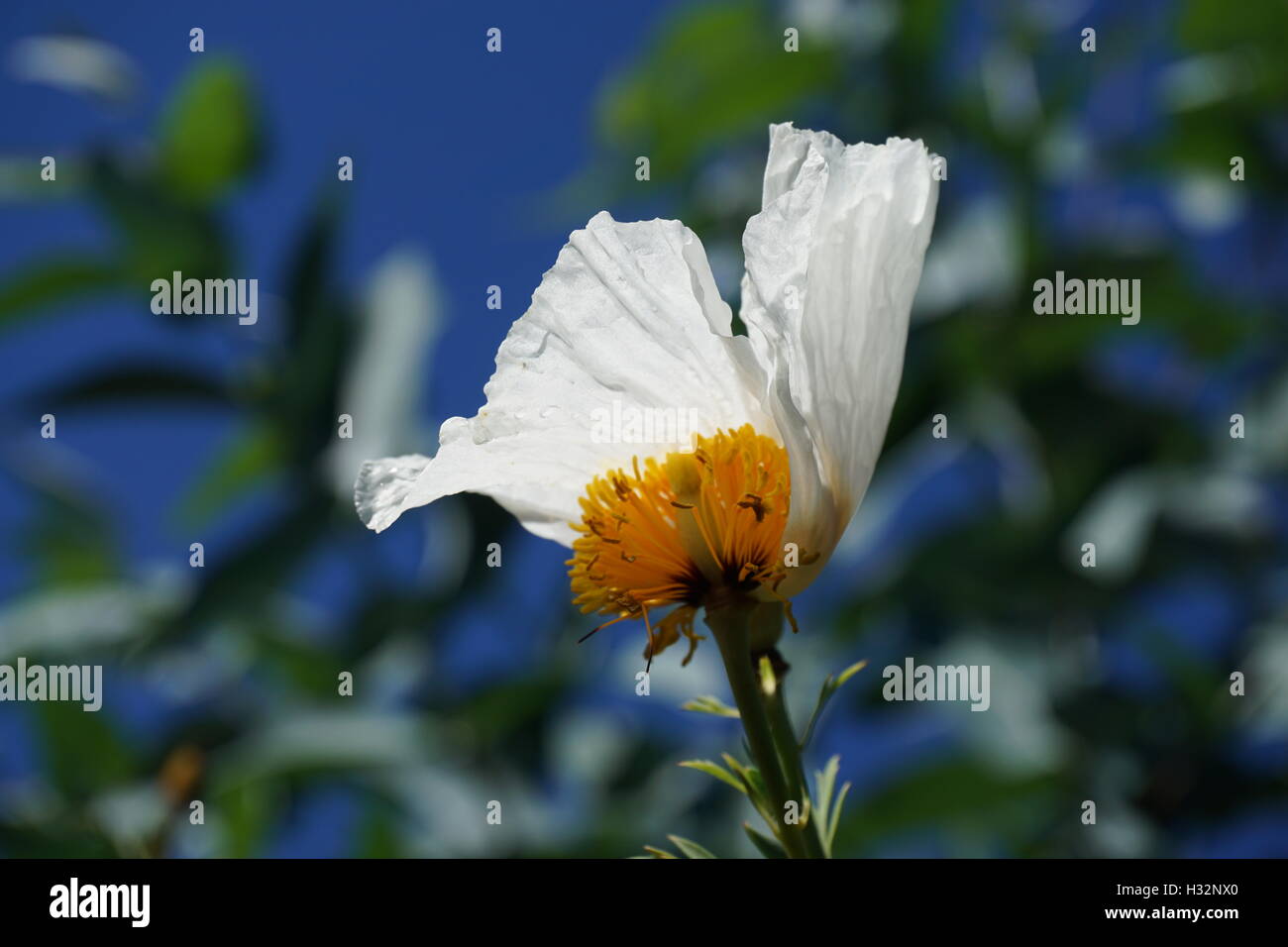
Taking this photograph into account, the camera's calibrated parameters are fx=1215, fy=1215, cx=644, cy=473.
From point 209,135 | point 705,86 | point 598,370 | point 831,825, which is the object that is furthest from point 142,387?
point 831,825

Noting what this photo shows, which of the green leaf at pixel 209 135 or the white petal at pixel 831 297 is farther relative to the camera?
the green leaf at pixel 209 135

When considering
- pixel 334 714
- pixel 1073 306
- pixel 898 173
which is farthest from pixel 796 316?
pixel 1073 306

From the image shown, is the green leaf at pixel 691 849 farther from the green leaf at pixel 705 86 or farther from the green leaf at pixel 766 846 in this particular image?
the green leaf at pixel 705 86

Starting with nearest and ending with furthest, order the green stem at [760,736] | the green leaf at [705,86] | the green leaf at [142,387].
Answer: the green stem at [760,736], the green leaf at [705,86], the green leaf at [142,387]

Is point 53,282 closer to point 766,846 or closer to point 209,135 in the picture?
point 209,135

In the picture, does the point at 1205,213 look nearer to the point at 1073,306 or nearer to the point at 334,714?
the point at 1073,306

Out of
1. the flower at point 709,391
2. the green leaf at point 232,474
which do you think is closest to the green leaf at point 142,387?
the green leaf at point 232,474
